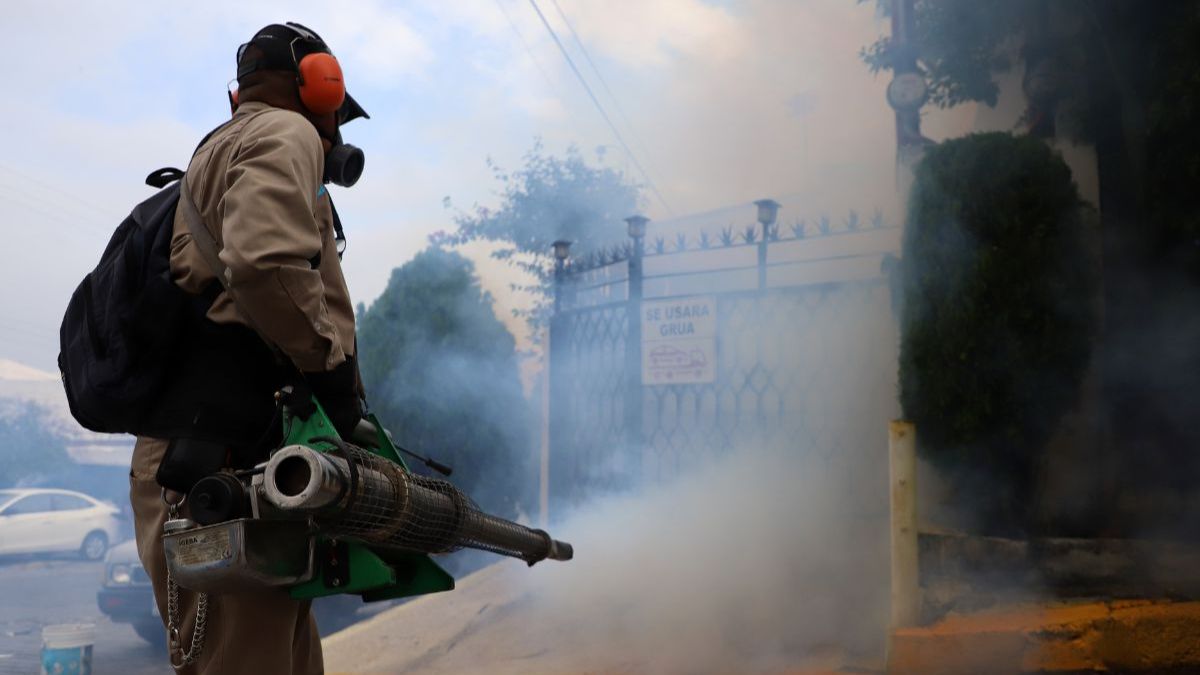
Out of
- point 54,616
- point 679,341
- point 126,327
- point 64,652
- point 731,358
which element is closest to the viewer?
point 126,327

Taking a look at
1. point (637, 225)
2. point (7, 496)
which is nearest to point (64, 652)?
point (637, 225)

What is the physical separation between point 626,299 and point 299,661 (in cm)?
470

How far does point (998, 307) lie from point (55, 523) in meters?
9.67

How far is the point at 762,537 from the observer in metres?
5.82

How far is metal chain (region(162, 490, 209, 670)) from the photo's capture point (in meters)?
1.91

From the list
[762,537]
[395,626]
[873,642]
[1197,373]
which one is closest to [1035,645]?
[873,642]

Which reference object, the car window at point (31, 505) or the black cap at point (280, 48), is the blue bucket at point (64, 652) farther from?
the car window at point (31, 505)

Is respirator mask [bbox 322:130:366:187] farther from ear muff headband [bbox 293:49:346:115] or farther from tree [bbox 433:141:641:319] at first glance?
tree [bbox 433:141:641:319]

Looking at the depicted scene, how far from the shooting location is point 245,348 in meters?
1.93

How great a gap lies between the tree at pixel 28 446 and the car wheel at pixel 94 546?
4.38ft

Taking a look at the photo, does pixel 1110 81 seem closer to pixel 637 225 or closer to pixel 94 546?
pixel 637 225

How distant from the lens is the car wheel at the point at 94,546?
10.9m

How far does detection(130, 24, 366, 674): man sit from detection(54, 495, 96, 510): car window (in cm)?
988

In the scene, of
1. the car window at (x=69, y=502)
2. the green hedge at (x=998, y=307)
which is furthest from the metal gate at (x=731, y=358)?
the car window at (x=69, y=502)
